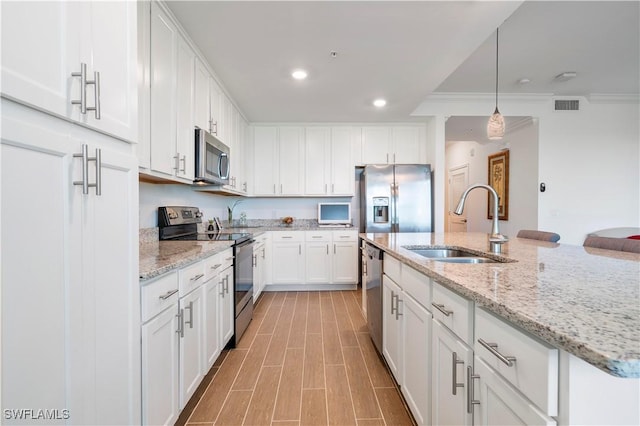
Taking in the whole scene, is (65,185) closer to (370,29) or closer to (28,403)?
(28,403)

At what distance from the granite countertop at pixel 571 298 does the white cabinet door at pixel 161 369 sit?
3.88ft

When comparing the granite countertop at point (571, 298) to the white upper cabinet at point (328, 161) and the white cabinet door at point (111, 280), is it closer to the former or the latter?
the white cabinet door at point (111, 280)

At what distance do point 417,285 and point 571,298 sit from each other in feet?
2.32

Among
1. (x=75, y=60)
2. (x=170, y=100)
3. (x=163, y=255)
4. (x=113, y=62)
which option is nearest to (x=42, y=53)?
(x=75, y=60)

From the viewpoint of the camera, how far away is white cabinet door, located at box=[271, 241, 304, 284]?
13.6 feet

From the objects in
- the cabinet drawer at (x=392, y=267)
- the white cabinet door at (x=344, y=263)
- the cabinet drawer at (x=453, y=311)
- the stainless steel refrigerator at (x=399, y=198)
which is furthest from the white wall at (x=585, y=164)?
the cabinet drawer at (x=453, y=311)

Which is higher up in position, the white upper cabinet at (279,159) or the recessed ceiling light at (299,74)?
the recessed ceiling light at (299,74)

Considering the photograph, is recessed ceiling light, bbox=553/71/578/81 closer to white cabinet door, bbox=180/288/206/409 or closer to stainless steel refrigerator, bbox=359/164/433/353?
stainless steel refrigerator, bbox=359/164/433/353

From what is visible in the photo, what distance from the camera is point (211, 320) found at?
6.34 ft

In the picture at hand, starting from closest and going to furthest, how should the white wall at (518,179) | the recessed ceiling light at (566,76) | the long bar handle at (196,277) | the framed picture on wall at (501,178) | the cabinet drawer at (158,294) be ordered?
1. the cabinet drawer at (158,294)
2. the long bar handle at (196,277)
3. the recessed ceiling light at (566,76)
4. the white wall at (518,179)
5. the framed picture on wall at (501,178)

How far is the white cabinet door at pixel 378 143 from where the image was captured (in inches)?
176

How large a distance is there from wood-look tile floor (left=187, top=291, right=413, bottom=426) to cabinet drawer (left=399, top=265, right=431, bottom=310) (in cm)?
73

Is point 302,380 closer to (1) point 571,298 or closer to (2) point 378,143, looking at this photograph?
(1) point 571,298

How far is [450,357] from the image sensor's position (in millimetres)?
1077
